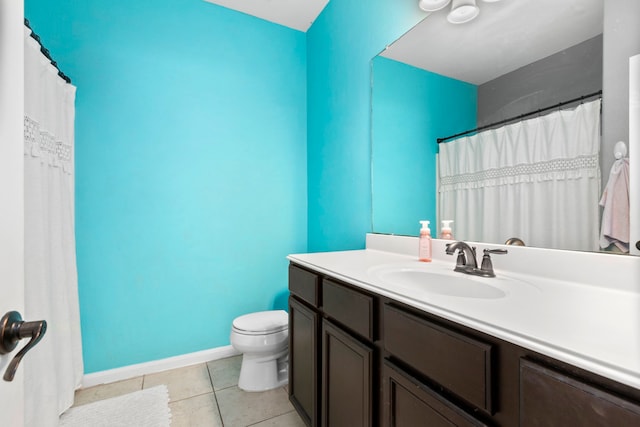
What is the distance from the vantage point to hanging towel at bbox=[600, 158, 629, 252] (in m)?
0.81

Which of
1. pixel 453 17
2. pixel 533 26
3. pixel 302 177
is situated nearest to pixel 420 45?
→ pixel 453 17

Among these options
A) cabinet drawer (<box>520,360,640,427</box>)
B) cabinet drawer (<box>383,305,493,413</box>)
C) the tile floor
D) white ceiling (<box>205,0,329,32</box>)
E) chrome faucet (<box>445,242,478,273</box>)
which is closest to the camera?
cabinet drawer (<box>520,360,640,427</box>)

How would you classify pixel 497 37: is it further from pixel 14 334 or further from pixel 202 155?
pixel 202 155

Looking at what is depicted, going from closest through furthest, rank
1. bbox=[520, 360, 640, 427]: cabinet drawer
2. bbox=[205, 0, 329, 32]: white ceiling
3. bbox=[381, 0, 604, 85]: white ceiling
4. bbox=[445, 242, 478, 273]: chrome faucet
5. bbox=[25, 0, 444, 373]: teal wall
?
bbox=[520, 360, 640, 427]: cabinet drawer → bbox=[381, 0, 604, 85]: white ceiling → bbox=[445, 242, 478, 273]: chrome faucet → bbox=[25, 0, 444, 373]: teal wall → bbox=[205, 0, 329, 32]: white ceiling

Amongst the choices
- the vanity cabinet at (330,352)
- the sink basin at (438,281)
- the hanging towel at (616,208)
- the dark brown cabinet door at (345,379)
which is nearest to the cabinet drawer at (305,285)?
the vanity cabinet at (330,352)

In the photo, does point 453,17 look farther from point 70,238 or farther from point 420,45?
point 70,238

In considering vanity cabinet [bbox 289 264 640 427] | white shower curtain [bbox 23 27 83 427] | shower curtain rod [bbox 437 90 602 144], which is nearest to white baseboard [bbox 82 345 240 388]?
white shower curtain [bbox 23 27 83 427]

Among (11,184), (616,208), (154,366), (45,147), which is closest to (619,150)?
(616,208)

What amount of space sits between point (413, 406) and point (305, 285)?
2.27ft

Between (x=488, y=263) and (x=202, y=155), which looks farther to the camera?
(x=202, y=155)

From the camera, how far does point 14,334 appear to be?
484 millimetres

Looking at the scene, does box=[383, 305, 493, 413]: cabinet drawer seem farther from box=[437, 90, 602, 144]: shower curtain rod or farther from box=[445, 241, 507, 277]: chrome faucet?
box=[437, 90, 602, 144]: shower curtain rod

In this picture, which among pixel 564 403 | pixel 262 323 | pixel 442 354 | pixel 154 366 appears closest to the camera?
pixel 564 403

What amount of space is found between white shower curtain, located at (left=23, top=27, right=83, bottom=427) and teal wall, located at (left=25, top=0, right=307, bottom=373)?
0.60 feet
